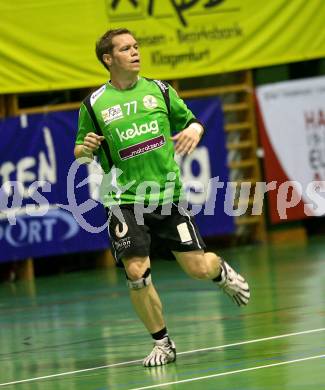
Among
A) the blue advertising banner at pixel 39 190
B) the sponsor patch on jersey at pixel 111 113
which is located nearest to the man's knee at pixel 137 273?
the sponsor patch on jersey at pixel 111 113

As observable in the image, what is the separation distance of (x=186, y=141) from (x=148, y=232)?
0.66 meters

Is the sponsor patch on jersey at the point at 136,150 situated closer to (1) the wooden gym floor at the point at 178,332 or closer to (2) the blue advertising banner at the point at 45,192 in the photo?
(1) the wooden gym floor at the point at 178,332

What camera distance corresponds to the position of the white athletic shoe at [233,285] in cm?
887

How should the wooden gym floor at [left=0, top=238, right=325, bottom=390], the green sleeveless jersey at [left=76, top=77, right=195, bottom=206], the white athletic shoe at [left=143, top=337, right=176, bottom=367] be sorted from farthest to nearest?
1. the green sleeveless jersey at [left=76, top=77, right=195, bottom=206]
2. the white athletic shoe at [left=143, top=337, right=176, bottom=367]
3. the wooden gym floor at [left=0, top=238, right=325, bottom=390]

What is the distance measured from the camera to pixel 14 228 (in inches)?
616

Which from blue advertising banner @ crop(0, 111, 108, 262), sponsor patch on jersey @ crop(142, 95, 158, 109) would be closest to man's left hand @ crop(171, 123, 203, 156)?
sponsor patch on jersey @ crop(142, 95, 158, 109)

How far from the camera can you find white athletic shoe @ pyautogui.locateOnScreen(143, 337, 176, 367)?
27.2ft

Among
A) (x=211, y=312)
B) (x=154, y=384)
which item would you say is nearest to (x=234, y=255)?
(x=211, y=312)

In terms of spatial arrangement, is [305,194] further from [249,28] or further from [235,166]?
[249,28]

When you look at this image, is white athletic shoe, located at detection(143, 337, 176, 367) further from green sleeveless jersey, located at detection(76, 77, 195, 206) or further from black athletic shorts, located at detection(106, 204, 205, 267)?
green sleeveless jersey, located at detection(76, 77, 195, 206)

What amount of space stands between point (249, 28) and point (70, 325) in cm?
703

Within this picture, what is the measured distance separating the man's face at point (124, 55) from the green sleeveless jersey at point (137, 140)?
0.58ft

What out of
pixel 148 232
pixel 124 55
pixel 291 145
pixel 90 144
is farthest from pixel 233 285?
pixel 291 145

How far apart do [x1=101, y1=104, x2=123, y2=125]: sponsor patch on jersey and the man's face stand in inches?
9.9
